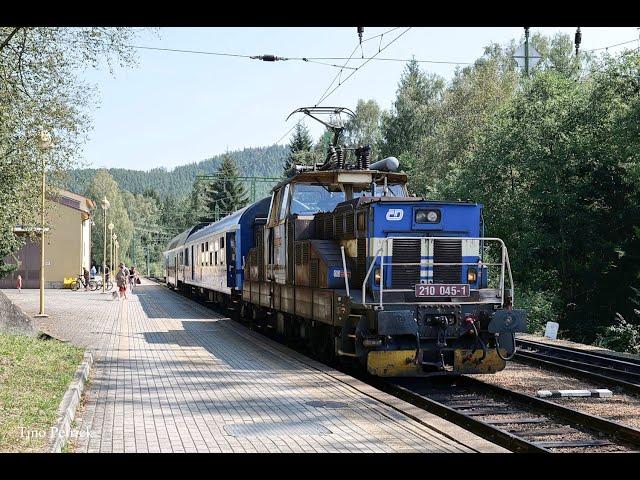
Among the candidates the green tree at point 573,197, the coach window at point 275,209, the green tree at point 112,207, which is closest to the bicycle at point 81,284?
the green tree at point 573,197

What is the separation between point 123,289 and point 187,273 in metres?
3.51

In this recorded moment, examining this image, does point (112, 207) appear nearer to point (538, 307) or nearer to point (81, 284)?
point (81, 284)

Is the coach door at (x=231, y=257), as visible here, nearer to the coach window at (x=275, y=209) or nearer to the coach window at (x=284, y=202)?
Result: the coach window at (x=275, y=209)

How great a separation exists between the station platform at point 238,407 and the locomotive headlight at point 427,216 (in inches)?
102

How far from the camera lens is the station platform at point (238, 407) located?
716cm

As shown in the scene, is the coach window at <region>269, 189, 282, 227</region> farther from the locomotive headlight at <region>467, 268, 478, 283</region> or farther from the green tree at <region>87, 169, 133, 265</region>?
the green tree at <region>87, 169, 133, 265</region>

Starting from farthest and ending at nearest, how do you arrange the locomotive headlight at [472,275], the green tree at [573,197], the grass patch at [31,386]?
1. the green tree at [573,197]
2. the locomotive headlight at [472,275]
3. the grass patch at [31,386]

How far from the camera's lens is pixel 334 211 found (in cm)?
1325

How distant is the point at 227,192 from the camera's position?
83.8 meters

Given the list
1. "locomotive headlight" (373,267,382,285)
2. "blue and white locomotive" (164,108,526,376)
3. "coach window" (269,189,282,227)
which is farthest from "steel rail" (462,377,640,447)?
"coach window" (269,189,282,227)

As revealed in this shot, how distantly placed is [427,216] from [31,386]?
602 centimetres

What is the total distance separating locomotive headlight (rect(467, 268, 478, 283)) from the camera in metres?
12.0

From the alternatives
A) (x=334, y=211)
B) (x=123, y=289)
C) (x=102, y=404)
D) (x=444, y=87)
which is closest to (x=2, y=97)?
(x=334, y=211)

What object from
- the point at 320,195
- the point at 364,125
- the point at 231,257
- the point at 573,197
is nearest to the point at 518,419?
the point at 320,195
